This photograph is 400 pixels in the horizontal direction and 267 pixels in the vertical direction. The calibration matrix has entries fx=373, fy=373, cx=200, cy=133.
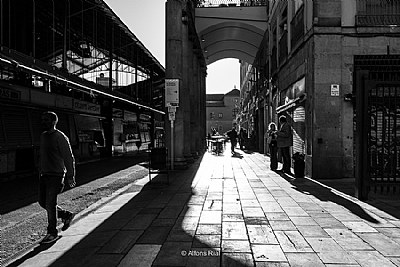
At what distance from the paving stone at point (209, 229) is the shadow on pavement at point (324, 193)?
2.51 meters

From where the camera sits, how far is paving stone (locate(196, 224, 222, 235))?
535 cm

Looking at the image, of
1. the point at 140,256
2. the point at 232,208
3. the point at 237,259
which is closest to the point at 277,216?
the point at 232,208

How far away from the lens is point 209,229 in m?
5.55

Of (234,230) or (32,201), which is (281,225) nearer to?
(234,230)

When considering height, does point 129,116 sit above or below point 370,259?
above

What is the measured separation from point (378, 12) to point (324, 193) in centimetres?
607

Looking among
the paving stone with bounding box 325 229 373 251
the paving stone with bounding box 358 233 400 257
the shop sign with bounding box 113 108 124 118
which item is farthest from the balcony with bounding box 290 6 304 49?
the shop sign with bounding box 113 108 124 118

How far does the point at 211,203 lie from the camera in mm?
7527

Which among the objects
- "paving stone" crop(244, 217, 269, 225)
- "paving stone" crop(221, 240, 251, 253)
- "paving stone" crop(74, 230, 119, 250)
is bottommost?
"paving stone" crop(74, 230, 119, 250)

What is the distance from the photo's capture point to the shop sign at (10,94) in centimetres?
1084

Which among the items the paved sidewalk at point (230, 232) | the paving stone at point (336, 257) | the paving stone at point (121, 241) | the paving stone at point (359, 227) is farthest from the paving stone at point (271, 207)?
the paving stone at point (121, 241)

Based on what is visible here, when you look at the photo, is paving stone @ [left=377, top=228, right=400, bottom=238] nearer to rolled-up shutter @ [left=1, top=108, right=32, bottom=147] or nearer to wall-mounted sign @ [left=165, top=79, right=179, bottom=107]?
wall-mounted sign @ [left=165, top=79, right=179, bottom=107]

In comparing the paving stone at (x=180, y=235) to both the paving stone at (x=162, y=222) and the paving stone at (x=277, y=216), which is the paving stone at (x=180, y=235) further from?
the paving stone at (x=277, y=216)

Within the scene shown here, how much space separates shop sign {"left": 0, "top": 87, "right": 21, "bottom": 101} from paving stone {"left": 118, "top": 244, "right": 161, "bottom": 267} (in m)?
8.15
